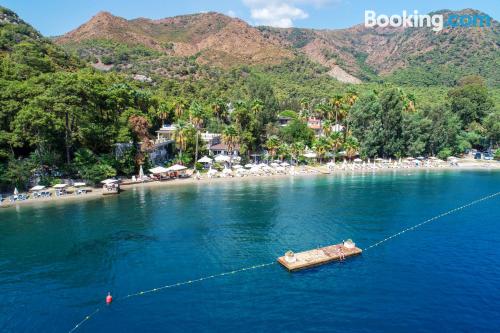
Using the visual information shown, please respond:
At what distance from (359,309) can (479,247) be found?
18941 millimetres

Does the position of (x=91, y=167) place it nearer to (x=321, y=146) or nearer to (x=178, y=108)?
(x=178, y=108)

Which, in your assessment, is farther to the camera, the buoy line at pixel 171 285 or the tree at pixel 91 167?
the tree at pixel 91 167

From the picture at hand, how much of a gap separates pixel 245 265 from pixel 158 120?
65996 mm

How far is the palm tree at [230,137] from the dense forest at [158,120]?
211 mm

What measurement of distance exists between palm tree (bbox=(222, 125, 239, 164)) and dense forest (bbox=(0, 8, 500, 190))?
21cm

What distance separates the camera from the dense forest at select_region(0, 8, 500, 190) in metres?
54.9

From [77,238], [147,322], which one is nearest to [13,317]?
[147,322]

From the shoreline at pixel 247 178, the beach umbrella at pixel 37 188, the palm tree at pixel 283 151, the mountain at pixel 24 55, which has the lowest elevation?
the shoreline at pixel 247 178

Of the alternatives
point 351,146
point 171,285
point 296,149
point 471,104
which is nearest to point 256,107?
point 296,149

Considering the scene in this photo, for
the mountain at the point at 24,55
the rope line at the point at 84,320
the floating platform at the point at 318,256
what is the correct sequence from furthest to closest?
the mountain at the point at 24,55 < the floating platform at the point at 318,256 < the rope line at the point at 84,320

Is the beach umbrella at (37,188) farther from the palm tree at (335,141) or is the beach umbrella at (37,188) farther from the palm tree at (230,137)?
the palm tree at (335,141)

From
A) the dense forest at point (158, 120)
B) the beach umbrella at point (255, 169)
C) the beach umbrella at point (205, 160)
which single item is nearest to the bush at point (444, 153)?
the dense forest at point (158, 120)

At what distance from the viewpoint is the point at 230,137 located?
75188 millimetres

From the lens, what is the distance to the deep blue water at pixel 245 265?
23.9 metres
